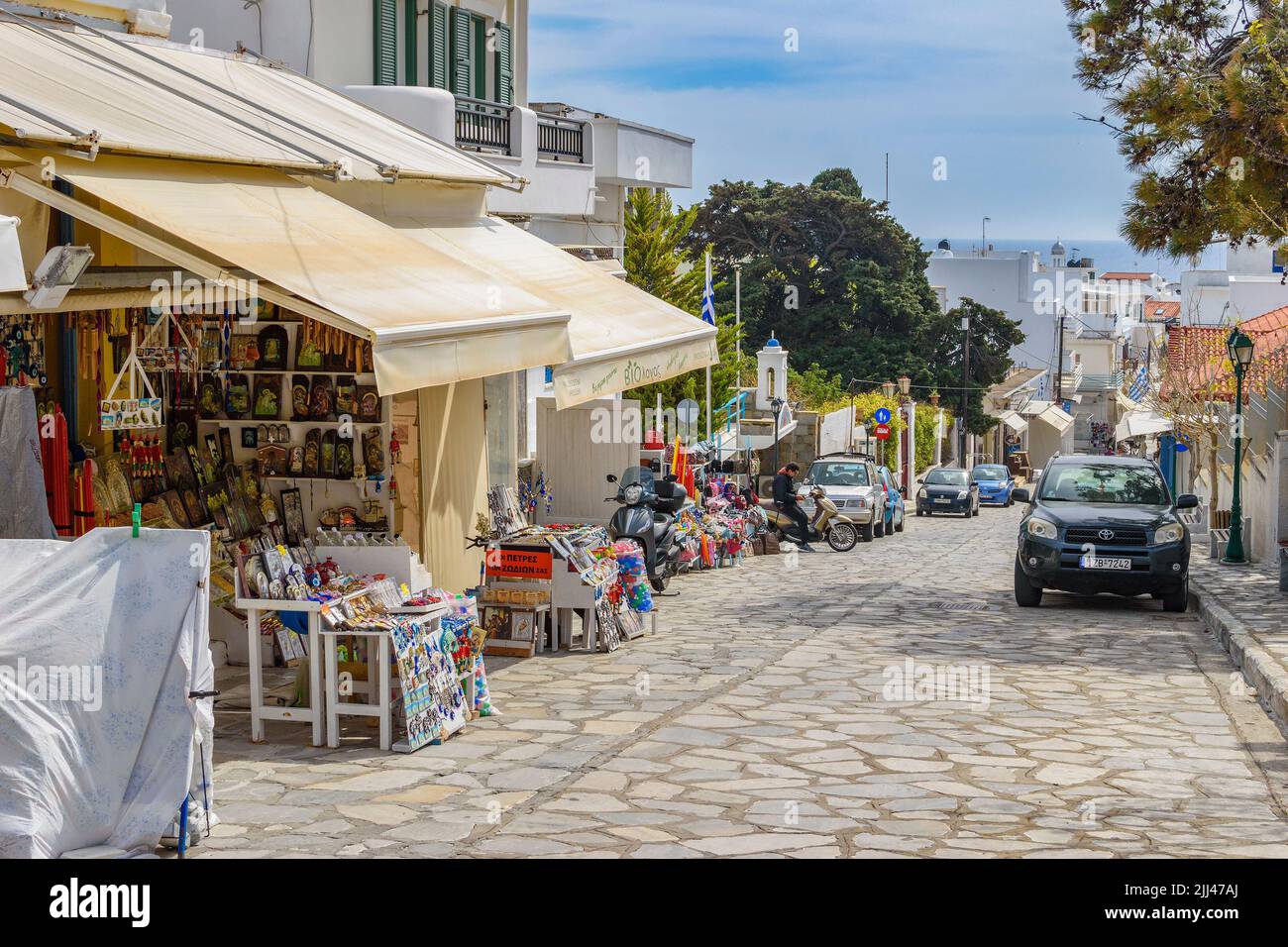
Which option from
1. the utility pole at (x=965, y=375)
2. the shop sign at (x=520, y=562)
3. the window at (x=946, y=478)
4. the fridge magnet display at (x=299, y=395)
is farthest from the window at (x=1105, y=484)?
the utility pole at (x=965, y=375)

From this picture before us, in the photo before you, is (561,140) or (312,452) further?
(561,140)

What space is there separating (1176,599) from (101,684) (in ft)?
44.8

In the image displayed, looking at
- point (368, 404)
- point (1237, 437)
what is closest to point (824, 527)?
point (1237, 437)

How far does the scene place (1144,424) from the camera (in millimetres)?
42531

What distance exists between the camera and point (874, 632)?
14.9m

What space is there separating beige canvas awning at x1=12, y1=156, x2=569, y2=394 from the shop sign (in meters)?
2.36

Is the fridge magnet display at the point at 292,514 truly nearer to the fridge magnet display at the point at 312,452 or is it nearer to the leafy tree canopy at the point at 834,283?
the fridge magnet display at the point at 312,452

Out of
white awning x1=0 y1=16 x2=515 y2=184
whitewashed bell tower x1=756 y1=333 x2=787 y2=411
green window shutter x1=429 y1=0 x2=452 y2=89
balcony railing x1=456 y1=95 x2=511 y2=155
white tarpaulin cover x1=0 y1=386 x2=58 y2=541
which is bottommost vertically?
white tarpaulin cover x1=0 y1=386 x2=58 y2=541

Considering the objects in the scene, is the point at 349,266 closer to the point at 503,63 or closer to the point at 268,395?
the point at 268,395

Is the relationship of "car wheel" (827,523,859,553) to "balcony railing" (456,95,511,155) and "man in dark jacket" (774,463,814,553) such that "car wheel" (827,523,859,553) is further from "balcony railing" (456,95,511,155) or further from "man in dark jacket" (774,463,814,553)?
"balcony railing" (456,95,511,155)

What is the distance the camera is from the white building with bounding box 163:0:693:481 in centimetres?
1697

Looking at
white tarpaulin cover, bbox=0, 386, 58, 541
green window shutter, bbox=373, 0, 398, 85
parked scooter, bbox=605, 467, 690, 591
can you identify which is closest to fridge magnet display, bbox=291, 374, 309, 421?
white tarpaulin cover, bbox=0, 386, 58, 541

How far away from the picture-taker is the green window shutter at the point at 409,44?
60.2 feet
